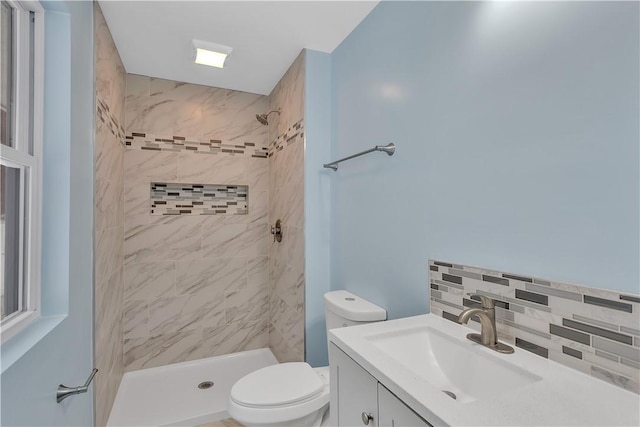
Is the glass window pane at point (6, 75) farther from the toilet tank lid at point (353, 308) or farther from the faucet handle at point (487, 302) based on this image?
the faucet handle at point (487, 302)

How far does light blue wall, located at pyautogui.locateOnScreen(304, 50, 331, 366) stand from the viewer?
2027 millimetres

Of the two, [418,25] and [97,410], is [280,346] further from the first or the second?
[418,25]

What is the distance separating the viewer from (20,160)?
0.94 meters

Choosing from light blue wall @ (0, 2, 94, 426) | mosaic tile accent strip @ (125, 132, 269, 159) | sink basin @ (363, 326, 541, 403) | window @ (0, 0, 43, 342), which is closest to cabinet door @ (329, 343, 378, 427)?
sink basin @ (363, 326, 541, 403)

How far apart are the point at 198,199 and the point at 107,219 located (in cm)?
88

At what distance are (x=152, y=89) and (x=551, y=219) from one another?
9.10 feet

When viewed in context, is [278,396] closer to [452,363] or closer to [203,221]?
[452,363]

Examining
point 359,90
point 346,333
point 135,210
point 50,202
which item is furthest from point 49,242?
point 359,90

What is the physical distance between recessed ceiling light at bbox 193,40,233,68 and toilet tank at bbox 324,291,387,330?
1.68 m

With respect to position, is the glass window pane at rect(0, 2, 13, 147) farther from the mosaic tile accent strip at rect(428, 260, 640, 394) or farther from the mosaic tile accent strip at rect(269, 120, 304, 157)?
the mosaic tile accent strip at rect(428, 260, 640, 394)

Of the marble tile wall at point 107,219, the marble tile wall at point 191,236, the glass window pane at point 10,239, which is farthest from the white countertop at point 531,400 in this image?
the marble tile wall at point 191,236

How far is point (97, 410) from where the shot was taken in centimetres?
163

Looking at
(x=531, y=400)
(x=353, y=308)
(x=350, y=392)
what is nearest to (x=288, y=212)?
(x=353, y=308)

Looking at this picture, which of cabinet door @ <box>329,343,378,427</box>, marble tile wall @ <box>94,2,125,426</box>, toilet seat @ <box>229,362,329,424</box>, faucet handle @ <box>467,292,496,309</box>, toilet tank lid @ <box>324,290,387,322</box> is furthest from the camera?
marble tile wall @ <box>94,2,125,426</box>
